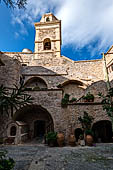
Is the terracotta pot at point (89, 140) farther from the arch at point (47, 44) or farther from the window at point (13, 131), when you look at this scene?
the arch at point (47, 44)

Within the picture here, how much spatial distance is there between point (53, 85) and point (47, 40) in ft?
30.8

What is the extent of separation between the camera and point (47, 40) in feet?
59.7

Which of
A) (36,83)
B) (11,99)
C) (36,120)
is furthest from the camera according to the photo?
(36,83)

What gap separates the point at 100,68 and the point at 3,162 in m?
14.1

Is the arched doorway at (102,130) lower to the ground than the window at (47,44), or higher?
lower

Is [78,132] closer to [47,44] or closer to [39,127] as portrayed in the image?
[39,127]

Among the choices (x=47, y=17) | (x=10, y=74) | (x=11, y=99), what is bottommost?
(x=11, y=99)

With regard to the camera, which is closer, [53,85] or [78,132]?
[78,132]

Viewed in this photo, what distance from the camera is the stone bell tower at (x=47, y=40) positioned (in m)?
16.0

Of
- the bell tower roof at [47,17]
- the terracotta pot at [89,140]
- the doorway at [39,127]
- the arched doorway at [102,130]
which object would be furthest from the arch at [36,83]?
the bell tower roof at [47,17]

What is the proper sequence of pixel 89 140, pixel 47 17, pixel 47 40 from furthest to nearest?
1. pixel 47 17
2. pixel 47 40
3. pixel 89 140

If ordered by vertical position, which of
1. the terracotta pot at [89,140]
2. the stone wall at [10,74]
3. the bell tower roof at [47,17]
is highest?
the bell tower roof at [47,17]

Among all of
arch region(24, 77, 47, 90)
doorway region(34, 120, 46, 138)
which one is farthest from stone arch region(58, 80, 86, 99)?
doorway region(34, 120, 46, 138)

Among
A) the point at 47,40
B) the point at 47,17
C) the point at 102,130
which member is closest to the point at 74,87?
the point at 102,130
